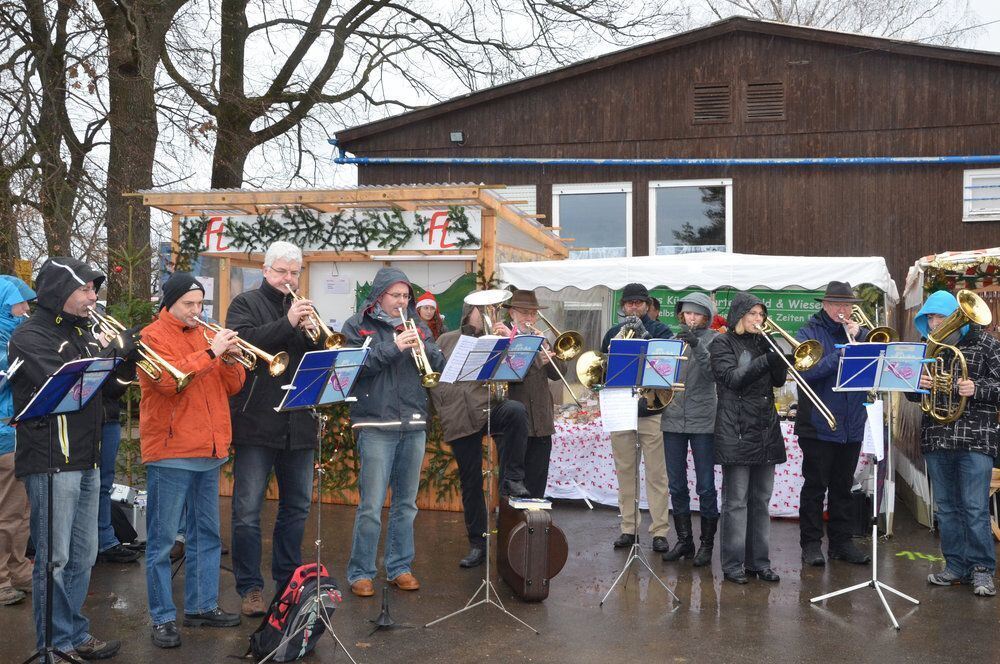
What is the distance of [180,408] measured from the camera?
201 inches

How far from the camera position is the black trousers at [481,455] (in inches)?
275

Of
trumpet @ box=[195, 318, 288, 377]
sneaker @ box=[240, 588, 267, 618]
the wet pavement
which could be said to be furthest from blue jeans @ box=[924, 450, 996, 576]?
sneaker @ box=[240, 588, 267, 618]

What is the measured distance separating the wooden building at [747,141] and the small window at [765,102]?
0.02 metres

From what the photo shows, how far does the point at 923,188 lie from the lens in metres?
14.0

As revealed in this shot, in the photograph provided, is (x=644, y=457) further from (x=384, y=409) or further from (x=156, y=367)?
(x=156, y=367)

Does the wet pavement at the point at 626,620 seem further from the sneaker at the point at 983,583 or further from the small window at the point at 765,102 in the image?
the small window at the point at 765,102

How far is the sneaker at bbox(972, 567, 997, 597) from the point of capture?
6227 millimetres

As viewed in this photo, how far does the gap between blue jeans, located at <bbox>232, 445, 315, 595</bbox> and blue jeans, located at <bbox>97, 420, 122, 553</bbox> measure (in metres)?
1.78

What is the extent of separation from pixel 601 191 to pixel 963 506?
9.40m

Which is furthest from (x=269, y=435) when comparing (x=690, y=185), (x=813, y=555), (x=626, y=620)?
(x=690, y=185)

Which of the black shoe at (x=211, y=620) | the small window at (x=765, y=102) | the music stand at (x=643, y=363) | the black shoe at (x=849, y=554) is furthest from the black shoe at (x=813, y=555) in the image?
the small window at (x=765, y=102)

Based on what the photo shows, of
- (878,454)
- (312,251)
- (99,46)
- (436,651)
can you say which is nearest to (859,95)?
(312,251)

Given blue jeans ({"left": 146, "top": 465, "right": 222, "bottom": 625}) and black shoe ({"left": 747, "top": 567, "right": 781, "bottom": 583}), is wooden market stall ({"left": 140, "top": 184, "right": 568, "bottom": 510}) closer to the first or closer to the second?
black shoe ({"left": 747, "top": 567, "right": 781, "bottom": 583})

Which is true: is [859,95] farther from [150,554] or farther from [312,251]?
[150,554]
